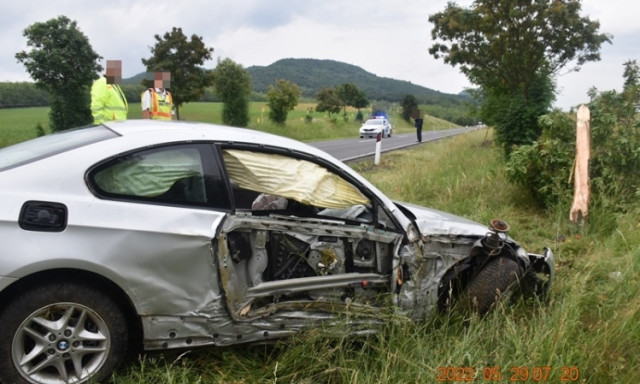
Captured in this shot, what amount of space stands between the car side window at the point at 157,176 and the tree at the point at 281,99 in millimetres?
29188

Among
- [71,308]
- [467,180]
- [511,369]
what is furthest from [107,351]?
[467,180]

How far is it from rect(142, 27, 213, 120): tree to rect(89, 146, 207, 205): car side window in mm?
19694

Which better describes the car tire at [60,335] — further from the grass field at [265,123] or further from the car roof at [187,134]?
the grass field at [265,123]

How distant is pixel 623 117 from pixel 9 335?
7.71 m

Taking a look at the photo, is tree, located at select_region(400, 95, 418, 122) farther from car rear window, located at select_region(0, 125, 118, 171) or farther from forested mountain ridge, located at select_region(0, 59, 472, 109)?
car rear window, located at select_region(0, 125, 118, 171)

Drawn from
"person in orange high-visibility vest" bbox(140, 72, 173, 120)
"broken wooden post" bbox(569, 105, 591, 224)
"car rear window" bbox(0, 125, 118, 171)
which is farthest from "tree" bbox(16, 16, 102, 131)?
"broken wooden post" bbox(569, 105, 591, 224)

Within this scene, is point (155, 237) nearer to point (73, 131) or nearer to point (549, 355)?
point (73, 131)

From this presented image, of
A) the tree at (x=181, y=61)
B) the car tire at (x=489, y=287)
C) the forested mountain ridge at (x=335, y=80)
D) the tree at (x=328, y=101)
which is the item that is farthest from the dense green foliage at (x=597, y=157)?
the forested mountain ridge at (x=335, y=80)

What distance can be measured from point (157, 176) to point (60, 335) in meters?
0.97

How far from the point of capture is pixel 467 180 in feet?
26.4

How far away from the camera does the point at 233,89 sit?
25328mm

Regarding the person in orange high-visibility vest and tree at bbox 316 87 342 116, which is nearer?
the person in orange high-visibility vest

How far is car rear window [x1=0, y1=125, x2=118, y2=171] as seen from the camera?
103 inches

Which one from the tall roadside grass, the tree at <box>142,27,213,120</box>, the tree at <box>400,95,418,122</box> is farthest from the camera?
the tree at <box>400,95,418,122</box>
